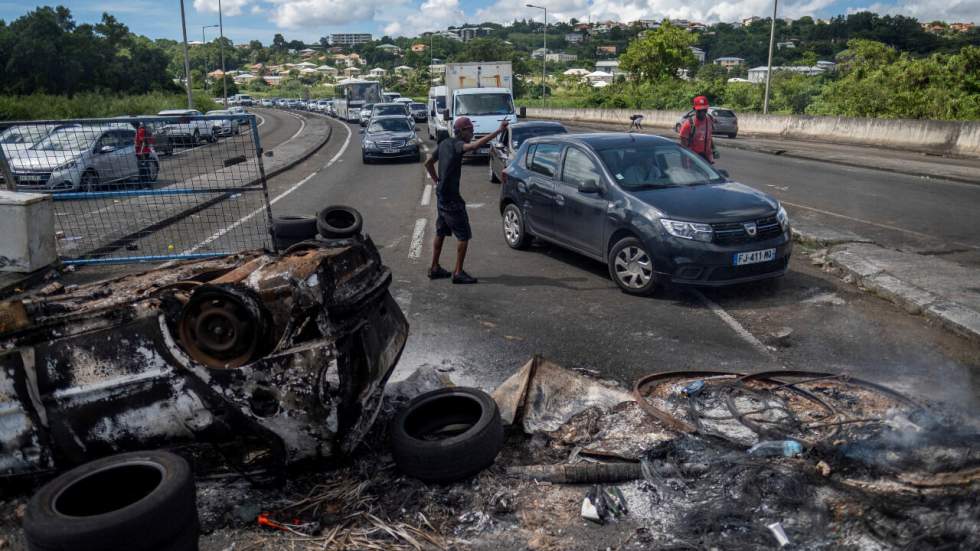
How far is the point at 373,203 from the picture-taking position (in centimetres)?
1434

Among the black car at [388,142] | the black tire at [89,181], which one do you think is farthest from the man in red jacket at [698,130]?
the black car at [388,142]

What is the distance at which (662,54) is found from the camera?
62312mm

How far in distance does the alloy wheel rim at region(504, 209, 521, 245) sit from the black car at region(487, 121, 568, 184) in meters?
5.81

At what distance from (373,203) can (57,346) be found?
11.0 m

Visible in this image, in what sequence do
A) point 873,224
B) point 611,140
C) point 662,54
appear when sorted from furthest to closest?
point 662,54 < point 873,224 < point 611,140

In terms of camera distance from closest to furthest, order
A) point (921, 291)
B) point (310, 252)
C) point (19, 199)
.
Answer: point (310, 252) → point (19, 199) → point (921, 291)

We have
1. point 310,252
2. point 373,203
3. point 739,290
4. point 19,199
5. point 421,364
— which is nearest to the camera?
point 310,252

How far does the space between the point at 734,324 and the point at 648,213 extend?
1472 millimetres

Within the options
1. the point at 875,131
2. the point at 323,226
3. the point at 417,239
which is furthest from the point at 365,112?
the point at 323,226

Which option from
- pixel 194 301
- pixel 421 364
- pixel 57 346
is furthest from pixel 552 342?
pixel 57 346

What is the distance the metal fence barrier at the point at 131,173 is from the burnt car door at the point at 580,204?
348 cm

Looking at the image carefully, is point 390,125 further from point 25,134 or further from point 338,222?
point 338,222

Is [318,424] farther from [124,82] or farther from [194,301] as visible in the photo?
[124,82]

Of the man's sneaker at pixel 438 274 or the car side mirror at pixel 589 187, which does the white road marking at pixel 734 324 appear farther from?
the man's sneaker at pixel 438 274
